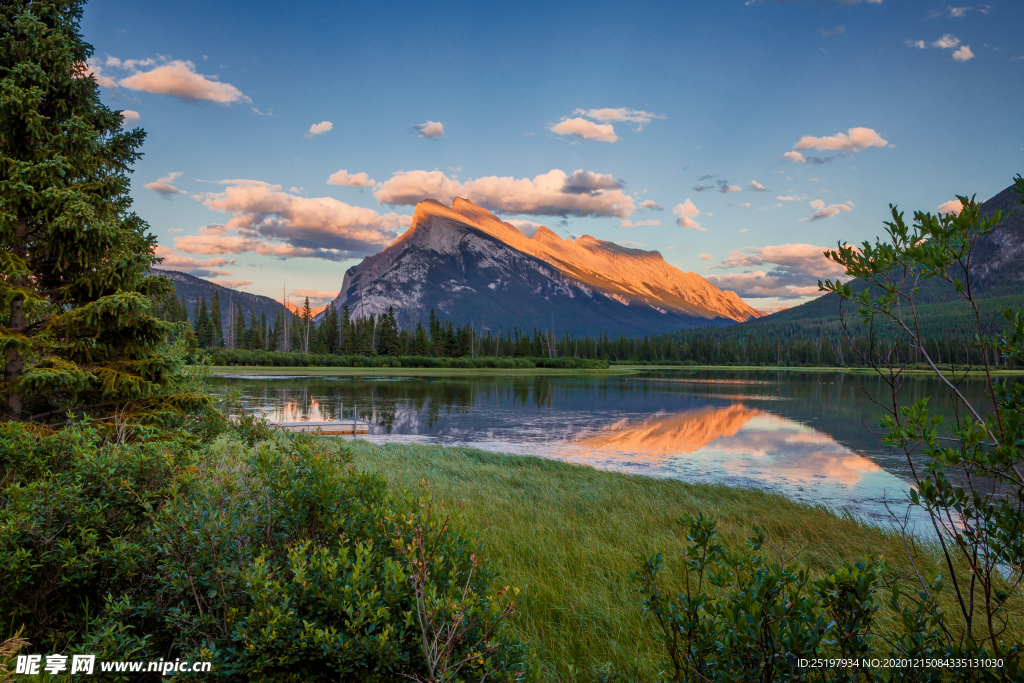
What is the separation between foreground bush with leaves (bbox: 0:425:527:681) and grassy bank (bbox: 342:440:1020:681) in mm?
1316

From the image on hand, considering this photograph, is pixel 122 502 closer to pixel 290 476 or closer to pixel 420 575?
pixel 290 476

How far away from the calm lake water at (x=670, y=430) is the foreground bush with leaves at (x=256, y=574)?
5.22m

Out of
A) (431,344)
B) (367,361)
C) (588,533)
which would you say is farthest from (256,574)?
(431,344)

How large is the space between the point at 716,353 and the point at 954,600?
18298 centimetres

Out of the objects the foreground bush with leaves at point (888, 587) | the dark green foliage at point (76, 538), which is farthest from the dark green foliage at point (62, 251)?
the foreground bush with leaves at point (888, 587)

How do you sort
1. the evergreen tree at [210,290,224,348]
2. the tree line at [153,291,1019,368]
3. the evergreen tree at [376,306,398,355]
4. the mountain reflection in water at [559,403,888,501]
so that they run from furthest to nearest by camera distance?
the evergreen tree at [210,290,224,348], the tree line at [153,291,1019,368], the evergreen tree at [376,306,398,355], the mountain reflection in water at [559,403,888,501]

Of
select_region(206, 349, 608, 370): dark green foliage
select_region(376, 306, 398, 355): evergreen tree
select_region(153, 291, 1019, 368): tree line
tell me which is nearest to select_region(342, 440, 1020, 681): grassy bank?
select_region(153, 291, 1019, 368): tree line

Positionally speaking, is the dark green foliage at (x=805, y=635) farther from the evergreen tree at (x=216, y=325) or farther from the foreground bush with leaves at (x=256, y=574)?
the evergreen tree at (x=216, y=325)

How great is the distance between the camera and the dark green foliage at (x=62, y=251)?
7914mm

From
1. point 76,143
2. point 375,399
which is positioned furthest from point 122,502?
point 375,399

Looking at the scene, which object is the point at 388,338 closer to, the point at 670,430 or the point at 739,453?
the point at 670,430

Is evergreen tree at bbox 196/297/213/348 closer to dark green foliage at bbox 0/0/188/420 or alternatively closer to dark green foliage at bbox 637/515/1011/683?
dark green foliage at bbox 0/0/188/420

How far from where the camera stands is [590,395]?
52.2m

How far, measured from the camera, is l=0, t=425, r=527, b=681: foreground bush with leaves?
312cm
